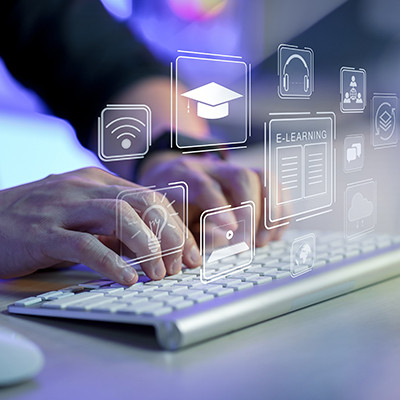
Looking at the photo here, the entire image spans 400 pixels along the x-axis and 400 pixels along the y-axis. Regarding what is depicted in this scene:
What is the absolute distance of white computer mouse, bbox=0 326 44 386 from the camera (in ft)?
1.28

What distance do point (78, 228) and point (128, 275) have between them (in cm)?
7

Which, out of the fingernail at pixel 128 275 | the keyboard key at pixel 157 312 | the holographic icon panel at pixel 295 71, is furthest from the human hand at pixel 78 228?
the holographic icon panel at pixel 295 71

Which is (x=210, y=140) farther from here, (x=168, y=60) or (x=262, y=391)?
(x=262, y=391)

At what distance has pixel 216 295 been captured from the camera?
21.1 inches

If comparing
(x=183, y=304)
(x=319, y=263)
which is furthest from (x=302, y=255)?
(x=183, y=304)

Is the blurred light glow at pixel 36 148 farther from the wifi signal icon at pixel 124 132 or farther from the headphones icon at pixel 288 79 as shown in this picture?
the headphones icon at pixel 288 79

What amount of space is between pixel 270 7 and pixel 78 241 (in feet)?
1.06

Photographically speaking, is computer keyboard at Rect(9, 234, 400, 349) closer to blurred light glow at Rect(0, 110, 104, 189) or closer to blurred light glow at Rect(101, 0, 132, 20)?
blurred light glow at Rect(0, 110, 104, 189)

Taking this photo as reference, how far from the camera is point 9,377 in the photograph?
40 centimetres

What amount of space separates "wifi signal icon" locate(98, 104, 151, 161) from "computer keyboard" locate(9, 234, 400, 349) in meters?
0.11

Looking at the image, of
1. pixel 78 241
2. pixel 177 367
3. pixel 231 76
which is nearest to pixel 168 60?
pixel 231 76

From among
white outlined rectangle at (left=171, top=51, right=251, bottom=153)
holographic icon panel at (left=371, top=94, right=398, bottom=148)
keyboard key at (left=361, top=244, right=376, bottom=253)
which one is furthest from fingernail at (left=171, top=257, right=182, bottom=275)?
holographic icon panel at (left=371, top=94, right=398, bottom=148)

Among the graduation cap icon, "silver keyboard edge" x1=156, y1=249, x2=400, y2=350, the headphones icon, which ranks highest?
the headphones icon

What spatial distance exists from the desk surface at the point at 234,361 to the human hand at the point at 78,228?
78mm
